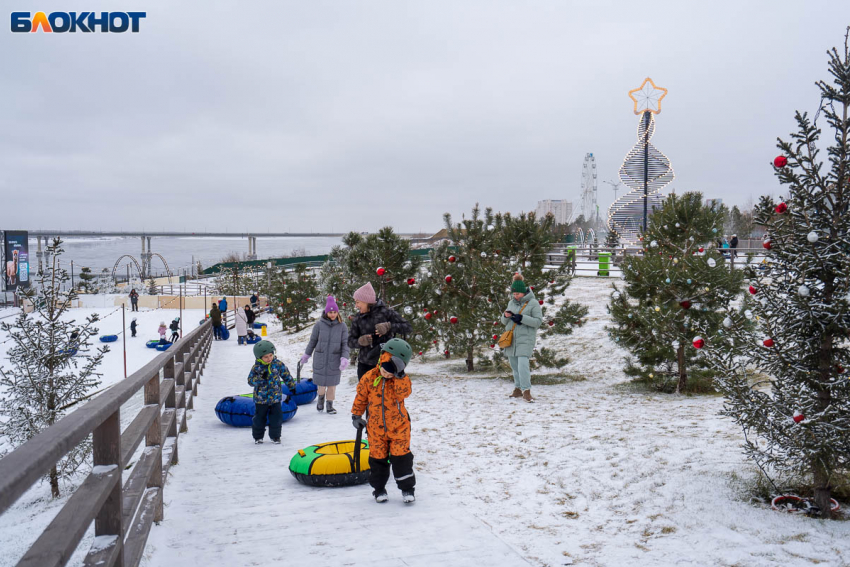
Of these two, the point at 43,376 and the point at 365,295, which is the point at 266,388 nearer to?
the point at 365,295

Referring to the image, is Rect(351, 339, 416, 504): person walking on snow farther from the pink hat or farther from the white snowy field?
the pink hat

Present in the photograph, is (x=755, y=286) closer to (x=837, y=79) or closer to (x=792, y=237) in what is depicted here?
(x=792, y=237)

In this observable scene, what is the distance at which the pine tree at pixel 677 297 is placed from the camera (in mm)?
9531

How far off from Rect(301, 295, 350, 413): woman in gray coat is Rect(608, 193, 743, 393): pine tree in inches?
183

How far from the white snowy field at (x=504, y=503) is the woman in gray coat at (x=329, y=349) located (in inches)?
23.1

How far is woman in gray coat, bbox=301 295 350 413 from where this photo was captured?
9.02 m

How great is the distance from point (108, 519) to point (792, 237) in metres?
4.72

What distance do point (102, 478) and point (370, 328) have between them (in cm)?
547

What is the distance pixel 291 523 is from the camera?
14.9 ft

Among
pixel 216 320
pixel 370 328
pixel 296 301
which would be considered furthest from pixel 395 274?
pixel 296 301

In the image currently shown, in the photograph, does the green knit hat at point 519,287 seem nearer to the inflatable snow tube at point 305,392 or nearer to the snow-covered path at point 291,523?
the inflatable snow tube at point 305,392

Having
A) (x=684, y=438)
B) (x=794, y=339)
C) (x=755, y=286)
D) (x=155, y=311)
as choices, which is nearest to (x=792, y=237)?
(x=755, y=286)

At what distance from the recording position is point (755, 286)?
182 inches

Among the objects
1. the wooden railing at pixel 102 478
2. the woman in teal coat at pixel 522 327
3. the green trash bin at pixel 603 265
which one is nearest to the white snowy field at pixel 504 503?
the wooden railing at pixel 102 478
